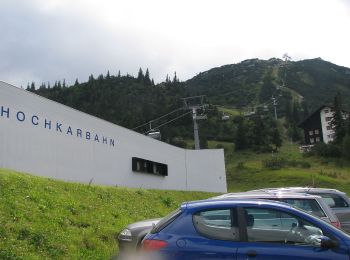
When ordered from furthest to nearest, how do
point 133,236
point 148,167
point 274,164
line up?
point 274,164 → point 148,167 → point 133,236

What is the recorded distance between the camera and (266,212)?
6.91m

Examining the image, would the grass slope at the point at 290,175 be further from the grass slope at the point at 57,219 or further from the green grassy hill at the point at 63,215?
the grass slope at the point at 57,219

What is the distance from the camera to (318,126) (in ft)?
403

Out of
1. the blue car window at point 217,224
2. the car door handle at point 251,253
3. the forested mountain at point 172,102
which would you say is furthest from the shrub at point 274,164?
the car door handle at point 251,253

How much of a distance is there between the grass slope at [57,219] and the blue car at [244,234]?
369 cm

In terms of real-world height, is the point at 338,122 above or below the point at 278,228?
above

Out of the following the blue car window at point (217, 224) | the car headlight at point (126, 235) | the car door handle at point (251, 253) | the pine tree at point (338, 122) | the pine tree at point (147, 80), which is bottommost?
the car door handle at point (251, 253)

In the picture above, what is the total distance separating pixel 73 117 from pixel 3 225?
12415 mm

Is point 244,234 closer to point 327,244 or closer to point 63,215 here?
point 327,244

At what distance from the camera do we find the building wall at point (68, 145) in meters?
18.0

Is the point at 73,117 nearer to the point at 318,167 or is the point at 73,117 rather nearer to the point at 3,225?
the point at 3,225

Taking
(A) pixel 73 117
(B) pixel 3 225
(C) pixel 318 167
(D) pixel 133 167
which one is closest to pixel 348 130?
(C) pixel 318 167

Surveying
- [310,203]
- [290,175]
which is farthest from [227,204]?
[290,175]

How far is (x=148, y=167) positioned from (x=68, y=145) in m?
9.72
